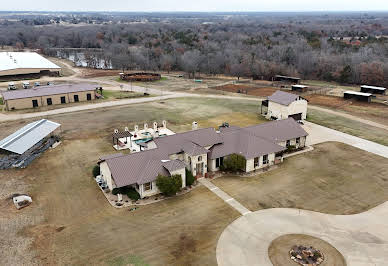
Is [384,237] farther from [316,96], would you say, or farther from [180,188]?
[316,96]

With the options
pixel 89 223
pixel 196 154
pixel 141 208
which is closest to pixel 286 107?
pixel 196 154

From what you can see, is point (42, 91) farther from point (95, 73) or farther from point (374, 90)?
point (374, 90)

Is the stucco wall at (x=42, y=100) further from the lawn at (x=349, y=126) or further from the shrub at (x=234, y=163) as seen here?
the lawn at (x=349, y=126)

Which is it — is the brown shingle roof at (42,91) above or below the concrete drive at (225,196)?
above

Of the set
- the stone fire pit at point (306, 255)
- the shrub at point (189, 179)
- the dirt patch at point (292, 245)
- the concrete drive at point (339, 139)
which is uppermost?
the shrub at point (189, 179)

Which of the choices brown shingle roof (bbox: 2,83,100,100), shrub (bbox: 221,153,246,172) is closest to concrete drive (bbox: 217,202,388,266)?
shrub (bbox: 221,153,246,172)

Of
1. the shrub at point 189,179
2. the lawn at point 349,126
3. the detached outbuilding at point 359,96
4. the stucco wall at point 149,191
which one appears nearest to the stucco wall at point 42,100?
the stucco wall at point 149,191
